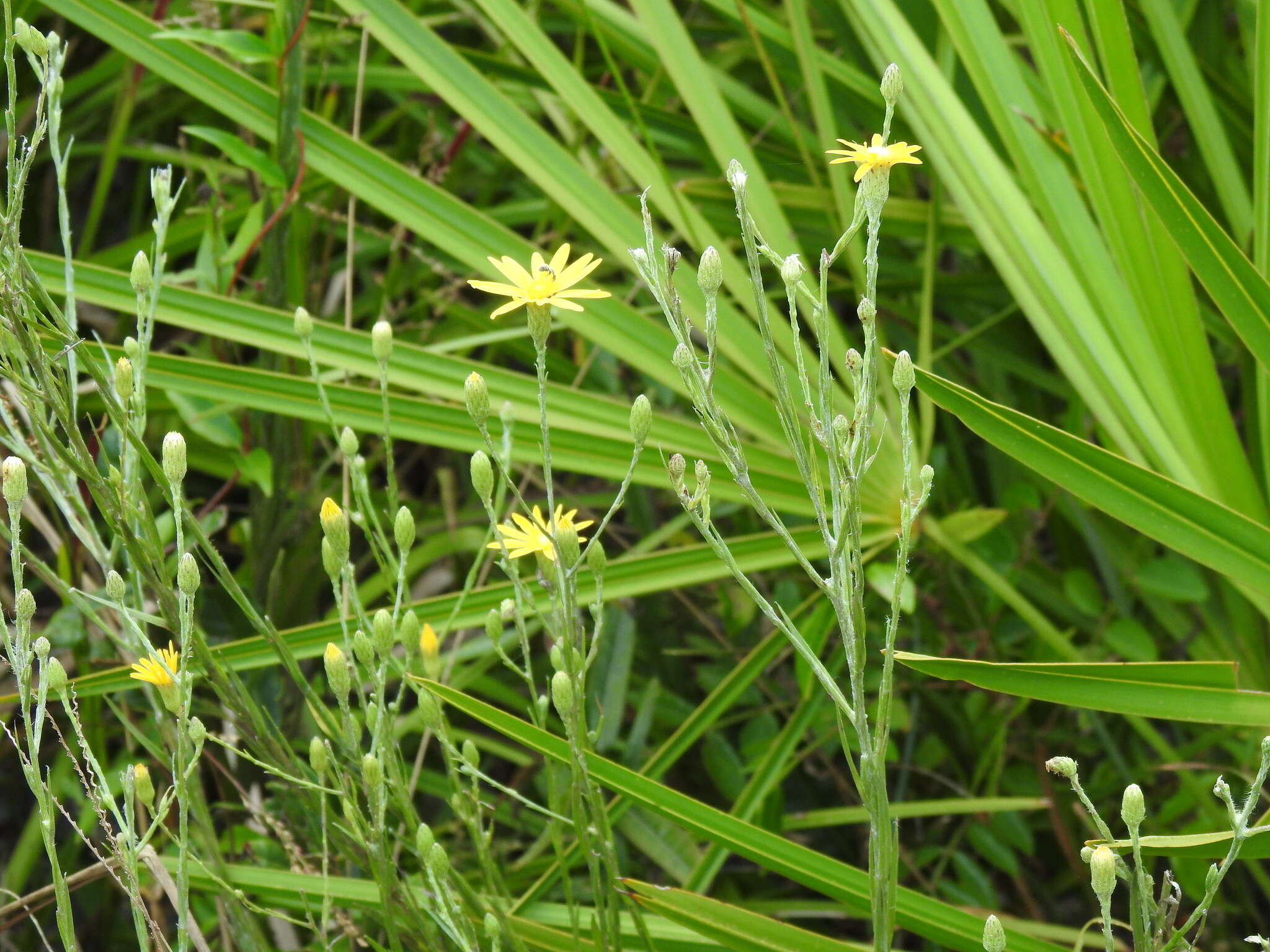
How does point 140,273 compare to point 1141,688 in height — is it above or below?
above

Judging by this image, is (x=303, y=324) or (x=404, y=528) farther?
(x=303, y=324)

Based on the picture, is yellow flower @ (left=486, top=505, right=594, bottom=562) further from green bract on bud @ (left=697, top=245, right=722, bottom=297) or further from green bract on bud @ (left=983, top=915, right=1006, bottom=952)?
green bract on bud @ (left=983, top=915, right=1006, bottom=952)

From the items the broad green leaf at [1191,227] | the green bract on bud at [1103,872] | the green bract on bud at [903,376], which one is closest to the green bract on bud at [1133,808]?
the green bract on bud at [1103,872]

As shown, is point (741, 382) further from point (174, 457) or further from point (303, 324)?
point (174, 457)

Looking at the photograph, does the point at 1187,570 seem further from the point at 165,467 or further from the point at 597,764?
the point at 165,467

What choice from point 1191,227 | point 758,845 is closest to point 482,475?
point 758,845

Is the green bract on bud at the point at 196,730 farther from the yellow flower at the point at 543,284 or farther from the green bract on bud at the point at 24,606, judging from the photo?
the yellow flower at the point at 543,284

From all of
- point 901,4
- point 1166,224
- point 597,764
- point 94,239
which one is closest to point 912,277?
point 901,4

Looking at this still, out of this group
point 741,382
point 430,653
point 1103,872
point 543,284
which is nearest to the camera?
point 1103,872
